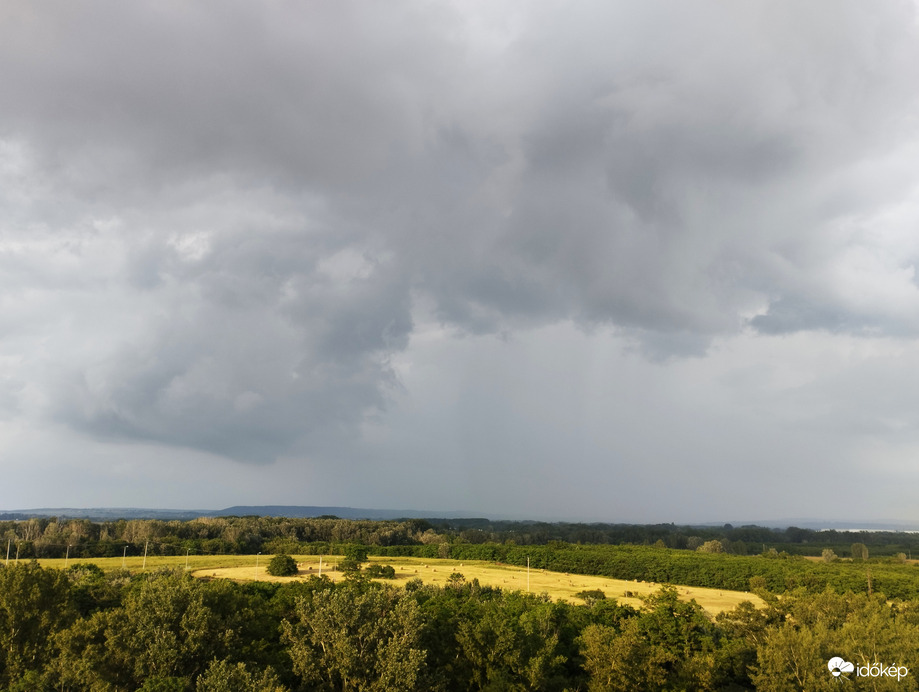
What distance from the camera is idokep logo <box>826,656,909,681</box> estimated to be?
3055cm

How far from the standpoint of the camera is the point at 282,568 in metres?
88.6

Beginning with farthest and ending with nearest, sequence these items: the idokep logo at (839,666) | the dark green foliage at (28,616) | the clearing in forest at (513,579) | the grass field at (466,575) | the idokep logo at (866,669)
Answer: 1. the grass field at (466,575)
2. the clearing in forest at (513,579)
3. the idokep logo at (839,666)
4. the idokep logo at (866,669)
5. the dark green foliage at (28,616)

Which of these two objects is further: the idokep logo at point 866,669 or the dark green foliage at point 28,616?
the idokep logo at point 866,669

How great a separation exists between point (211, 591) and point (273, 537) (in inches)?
4819

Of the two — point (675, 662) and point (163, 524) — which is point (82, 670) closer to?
point (675, 662)

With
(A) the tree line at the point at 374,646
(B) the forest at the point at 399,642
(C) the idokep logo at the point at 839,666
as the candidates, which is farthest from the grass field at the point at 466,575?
(C) the idokep logo at the point at 839,666

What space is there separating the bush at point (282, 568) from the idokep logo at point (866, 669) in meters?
76.8

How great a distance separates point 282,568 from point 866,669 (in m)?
78.6

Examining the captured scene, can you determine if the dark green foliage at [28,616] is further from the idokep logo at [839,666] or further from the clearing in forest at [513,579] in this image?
the clearing in forest at [513,579]

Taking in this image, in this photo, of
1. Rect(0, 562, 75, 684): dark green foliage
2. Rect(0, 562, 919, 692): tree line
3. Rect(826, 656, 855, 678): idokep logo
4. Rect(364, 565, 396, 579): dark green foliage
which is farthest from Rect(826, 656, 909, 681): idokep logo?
Rect(364, 565, 396, 579): dark green foliage

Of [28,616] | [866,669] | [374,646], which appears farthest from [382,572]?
[866,669]

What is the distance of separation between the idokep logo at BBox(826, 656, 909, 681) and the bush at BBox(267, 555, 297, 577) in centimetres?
7683

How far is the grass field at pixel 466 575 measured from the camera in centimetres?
8412

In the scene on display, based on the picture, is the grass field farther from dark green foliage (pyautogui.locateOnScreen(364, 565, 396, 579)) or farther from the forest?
the forest
